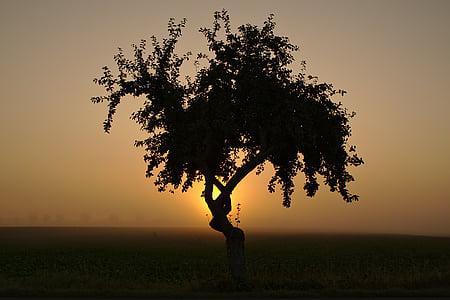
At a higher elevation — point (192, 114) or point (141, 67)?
point (141, 67)

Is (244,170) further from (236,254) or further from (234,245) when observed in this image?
(236,254)

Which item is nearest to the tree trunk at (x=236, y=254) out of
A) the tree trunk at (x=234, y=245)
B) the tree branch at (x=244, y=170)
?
the tree trunk at (x=234, y=245)

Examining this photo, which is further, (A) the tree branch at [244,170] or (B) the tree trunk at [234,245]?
(A) the tree branch at [244,170]

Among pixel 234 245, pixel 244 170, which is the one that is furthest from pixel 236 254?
pixel 244 170

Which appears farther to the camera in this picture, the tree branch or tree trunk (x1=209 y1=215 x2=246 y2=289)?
the tree branch

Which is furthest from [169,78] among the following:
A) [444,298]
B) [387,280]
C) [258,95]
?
[444,298]

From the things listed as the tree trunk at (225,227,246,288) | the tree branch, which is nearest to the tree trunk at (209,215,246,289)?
the tree trunk at (225,227,246,288)

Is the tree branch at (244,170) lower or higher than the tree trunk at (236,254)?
higher

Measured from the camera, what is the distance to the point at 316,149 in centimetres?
2553

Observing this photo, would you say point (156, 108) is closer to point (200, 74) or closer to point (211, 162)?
point (200, 74)

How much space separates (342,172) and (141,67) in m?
10.2

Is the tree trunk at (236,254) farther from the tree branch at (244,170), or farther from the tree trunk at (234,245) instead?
the tree branch at (244,170)

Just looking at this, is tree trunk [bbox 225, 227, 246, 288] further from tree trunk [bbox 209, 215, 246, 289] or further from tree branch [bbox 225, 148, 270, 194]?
tree branch [bbox 225, 148, 270, 194]

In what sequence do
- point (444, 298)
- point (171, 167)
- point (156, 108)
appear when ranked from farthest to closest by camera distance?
point (171, 167) → point (156, 108) → point (444, 298)
